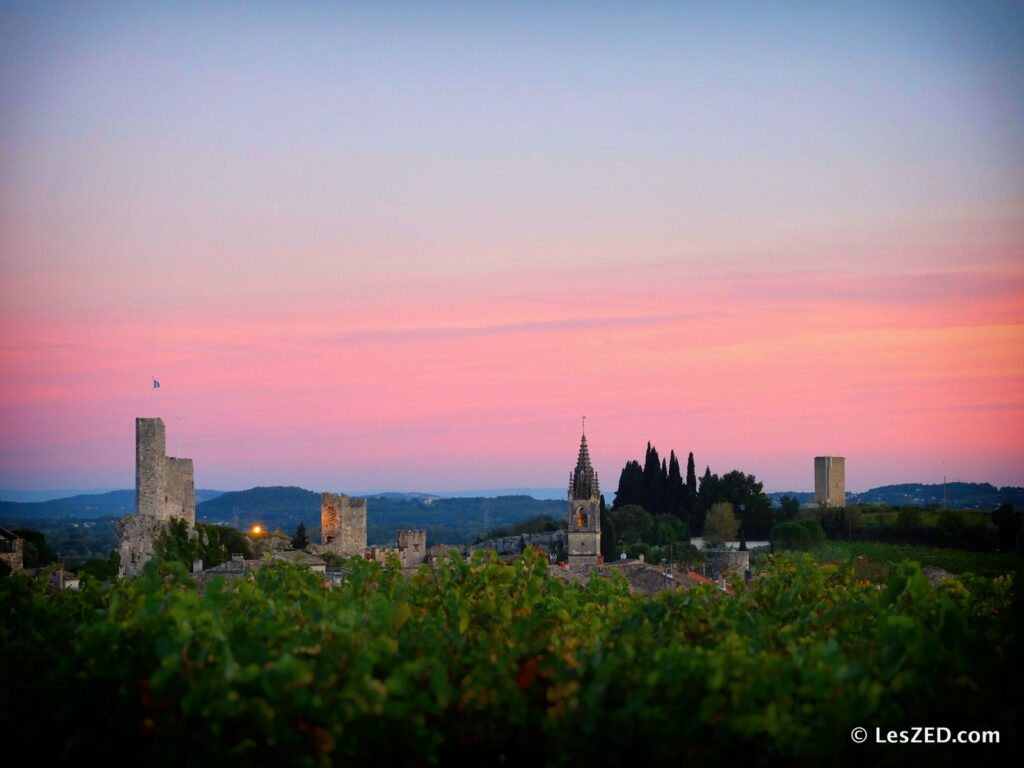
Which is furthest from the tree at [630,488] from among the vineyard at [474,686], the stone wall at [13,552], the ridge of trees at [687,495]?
→ the vineyard at [474,686]

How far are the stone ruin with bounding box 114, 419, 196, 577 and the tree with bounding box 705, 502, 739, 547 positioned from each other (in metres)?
44.8

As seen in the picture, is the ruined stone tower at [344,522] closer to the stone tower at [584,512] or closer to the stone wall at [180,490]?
the stone tower at [584,512]

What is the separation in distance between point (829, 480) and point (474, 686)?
378 ft

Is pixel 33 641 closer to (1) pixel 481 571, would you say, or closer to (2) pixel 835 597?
(1) pixel 481 571

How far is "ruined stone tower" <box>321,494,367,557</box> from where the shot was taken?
259 ft

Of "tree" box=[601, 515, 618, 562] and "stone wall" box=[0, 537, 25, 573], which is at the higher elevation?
"stone wall" box=[0, 537, 25, 573]

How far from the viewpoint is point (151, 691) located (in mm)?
7363

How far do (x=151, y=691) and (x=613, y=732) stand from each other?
2498mm

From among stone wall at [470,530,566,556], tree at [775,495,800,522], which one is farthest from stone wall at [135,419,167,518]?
tree at [775,495,800,522]

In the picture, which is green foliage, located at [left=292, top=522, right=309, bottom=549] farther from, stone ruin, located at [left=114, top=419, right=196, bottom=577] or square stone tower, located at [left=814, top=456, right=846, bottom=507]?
square stone tower, located at [left=814, top=456, right=846, bottom=507]

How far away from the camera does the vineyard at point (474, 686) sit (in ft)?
23.0

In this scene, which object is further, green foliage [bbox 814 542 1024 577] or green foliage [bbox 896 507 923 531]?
green foliage [bbox 896 507 923 531]

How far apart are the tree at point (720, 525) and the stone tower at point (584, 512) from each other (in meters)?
17.6

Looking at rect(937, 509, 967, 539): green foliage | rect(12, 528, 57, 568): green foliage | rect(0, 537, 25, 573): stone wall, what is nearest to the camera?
rect(0, 537, 25, 573): stone wall
